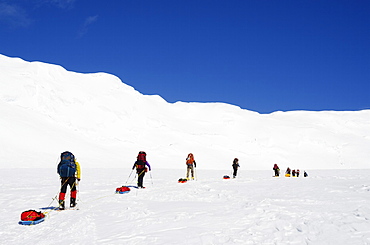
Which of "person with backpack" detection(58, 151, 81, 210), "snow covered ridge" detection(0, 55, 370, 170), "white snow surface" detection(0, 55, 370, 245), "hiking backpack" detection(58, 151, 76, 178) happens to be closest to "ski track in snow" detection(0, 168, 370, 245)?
"white snow surface" detection(0, 55, 370, 245)

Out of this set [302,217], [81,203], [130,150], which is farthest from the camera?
[130,150]

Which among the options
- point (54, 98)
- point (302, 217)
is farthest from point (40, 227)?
point (54, 98)

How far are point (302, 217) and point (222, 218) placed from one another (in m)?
1.98

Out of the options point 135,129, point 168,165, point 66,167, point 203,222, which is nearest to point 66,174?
point 66,167

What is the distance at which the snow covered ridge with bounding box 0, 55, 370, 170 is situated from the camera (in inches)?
1779

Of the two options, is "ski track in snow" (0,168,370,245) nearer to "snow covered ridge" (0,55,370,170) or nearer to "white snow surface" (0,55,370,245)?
"white snow surface" (0,55,370,245)

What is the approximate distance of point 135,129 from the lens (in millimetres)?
67188

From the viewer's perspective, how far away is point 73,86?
78562 millimetres

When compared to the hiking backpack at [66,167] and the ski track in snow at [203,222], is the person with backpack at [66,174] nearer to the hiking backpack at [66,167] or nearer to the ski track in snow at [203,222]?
the hiking backpack at [66,167]

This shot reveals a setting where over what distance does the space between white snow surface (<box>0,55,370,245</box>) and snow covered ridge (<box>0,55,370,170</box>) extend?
1.05ft

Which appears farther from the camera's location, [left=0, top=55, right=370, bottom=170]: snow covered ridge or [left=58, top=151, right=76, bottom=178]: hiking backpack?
[left=0, top=55, right=370, bottom=170]: snow covered ridge

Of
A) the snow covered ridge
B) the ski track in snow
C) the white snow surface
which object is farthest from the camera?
the snow covered ridge

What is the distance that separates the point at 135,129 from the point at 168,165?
78.1 ft

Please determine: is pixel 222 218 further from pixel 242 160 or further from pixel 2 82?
pixel 2 82
